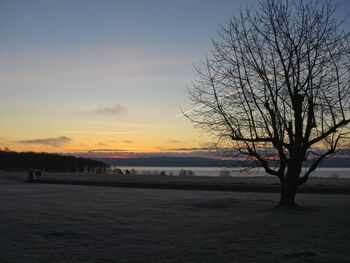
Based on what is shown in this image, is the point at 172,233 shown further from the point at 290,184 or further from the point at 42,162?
the point at 42,162

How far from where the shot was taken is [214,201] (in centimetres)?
2112

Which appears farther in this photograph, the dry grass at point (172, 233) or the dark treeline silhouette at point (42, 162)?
the dark treeline silhouette at point (42, 162)

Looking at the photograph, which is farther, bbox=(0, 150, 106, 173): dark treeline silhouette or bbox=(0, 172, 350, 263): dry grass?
bbox=(0, 150, 106, 173): dark treeline silhouette

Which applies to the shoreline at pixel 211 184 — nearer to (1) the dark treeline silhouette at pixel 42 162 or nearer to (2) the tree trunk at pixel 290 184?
(2) the tree trunk at pixel 290 184

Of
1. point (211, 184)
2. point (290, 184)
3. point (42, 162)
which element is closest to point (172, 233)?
point (290, 184)

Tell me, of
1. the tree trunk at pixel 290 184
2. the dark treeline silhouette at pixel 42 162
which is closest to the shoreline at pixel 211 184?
the tree trunk at pixel 290 184

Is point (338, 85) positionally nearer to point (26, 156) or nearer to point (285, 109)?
point (285, 109)

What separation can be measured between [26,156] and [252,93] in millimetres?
134533

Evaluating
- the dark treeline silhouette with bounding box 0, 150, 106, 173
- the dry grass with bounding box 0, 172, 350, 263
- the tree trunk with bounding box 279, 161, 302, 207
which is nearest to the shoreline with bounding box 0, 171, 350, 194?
the tree trunk with bounding box 279, 161, 302, 207

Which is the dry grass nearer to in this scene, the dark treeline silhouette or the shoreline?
the shoreline

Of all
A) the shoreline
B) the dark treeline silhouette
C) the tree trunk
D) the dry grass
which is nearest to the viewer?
the dry grass

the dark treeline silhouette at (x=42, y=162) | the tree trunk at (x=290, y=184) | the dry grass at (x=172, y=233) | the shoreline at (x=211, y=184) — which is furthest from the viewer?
the dark treeline silhouette at (x=42, y=162)

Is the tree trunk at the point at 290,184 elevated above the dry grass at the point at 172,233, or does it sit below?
above

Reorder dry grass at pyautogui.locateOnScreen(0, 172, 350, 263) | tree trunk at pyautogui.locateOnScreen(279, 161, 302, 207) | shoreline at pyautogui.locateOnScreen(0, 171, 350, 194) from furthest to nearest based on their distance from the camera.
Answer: shoreline at pyautogui.locateOnScreen(0, 171, 350, 194), tree trunk at pyautogui.locateOnScreen(279, 161, 302, 207), dry grass at pyautogui.locateOnScreen(0, 172, 350, 263)
